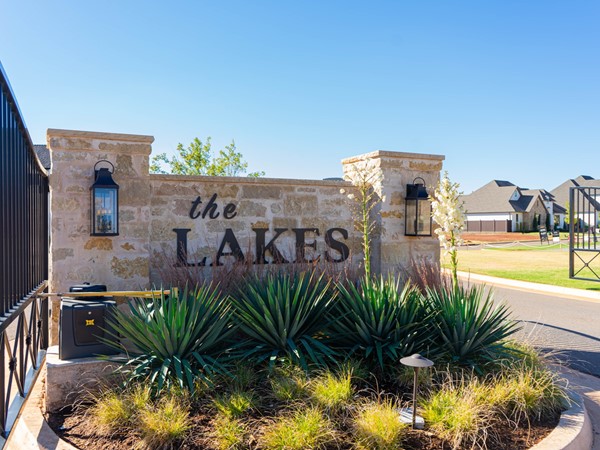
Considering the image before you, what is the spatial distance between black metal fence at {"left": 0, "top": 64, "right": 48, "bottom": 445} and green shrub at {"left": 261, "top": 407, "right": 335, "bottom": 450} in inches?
73.4

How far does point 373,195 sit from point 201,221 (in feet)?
9.83

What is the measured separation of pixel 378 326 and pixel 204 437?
6.50 feet

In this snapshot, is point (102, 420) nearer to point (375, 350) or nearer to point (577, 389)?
point (375, 350)

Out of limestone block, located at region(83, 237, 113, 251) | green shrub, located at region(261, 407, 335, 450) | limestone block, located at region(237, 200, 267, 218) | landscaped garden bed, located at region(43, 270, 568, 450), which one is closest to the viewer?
green shrub, located at region(261, 407, 335, 450)

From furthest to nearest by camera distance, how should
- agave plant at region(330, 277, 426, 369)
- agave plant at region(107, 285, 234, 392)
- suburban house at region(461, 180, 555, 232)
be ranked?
suburban house at region(461, 180, 555, 232) < agave plant at region(330, 277, 426, 369) < agave plant at region(107, 285, 234, 392)

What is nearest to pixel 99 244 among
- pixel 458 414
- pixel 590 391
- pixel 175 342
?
pixel 175 342

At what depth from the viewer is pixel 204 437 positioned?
11.6ft

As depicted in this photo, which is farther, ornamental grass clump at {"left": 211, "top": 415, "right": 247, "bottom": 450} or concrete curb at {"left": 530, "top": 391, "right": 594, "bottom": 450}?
concrete curb at {"left": 530, "top": 391, "right": 594, "bottom": 450}

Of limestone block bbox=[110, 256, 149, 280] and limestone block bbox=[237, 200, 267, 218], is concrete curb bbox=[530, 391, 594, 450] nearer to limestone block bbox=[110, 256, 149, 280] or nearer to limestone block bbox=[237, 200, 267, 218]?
limestone block bbox=[237, 200, 267, 218]

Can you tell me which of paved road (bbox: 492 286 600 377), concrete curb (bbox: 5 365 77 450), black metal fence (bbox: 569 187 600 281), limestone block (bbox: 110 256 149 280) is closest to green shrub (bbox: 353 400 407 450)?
concrete curb (bbox: 5 365 77 450)

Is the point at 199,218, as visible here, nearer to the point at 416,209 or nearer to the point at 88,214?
the point at 88,214

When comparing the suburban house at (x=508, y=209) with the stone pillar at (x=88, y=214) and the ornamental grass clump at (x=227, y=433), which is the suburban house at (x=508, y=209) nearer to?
the stone pillar at (x=88, y=214)

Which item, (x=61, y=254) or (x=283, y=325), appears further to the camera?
(x=61, y=254)

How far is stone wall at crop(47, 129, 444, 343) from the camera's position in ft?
20.4
